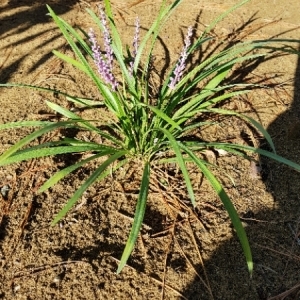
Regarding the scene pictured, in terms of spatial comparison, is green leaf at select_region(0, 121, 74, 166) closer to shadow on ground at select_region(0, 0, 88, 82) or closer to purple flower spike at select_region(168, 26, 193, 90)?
purple flower spike at select_region(168, 26, 193, 90)

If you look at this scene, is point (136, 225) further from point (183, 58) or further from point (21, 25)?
point (21, 25)

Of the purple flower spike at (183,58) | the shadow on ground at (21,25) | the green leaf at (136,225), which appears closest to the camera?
the green leaf at (136,225)

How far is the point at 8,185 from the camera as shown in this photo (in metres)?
1.91

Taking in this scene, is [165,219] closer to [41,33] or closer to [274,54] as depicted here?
[274,54]

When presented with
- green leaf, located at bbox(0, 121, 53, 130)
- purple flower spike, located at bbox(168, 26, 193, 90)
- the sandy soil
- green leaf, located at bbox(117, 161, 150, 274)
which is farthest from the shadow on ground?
green leaf, located at bbox(117, 161, 150, 274)

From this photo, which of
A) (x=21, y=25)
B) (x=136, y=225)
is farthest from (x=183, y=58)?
(x=21, y=25)

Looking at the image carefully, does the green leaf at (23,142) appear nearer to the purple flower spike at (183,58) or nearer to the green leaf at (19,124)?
the green leaf at (19,124)

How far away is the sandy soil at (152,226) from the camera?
63.9 inches

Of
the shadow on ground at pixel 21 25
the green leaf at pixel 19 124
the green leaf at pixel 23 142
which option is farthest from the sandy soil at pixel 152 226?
the green leaf at pixel 23 142

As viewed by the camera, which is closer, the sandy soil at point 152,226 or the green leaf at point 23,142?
the green leaf at point 23,142

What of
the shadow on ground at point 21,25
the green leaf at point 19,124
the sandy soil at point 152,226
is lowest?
the sandy soil at point 152,226

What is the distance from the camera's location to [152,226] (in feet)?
5.90

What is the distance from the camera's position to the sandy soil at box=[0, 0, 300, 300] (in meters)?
1.62

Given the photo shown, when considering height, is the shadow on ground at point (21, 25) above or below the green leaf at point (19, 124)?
above
